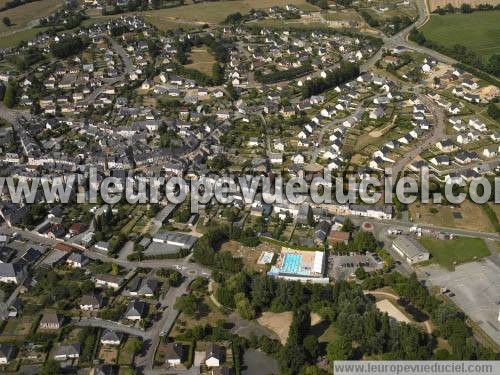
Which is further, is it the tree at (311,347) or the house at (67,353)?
the house at (67,353)

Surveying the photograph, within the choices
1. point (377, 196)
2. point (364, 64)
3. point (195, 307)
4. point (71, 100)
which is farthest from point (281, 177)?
point (364, 64)

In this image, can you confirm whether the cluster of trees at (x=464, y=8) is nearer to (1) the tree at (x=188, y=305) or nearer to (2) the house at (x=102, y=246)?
(2) the house at (x=102, y=246)

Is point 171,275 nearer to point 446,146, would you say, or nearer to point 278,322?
point 278,322

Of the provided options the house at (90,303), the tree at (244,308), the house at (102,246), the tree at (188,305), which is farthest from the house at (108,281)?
the tree at (244,308)

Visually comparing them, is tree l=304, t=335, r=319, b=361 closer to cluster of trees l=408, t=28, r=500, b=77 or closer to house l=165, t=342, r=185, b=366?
house l=165, t=342, r=185, b=366

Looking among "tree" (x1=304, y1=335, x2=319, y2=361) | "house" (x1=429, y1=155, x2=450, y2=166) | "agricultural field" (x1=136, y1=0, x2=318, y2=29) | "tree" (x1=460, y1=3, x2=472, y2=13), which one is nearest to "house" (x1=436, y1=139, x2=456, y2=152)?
"house" (x1=429, y1=155, x2=450, y2=166)

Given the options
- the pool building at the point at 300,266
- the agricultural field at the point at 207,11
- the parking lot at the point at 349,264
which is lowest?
the parking lot at the point at 349,264
